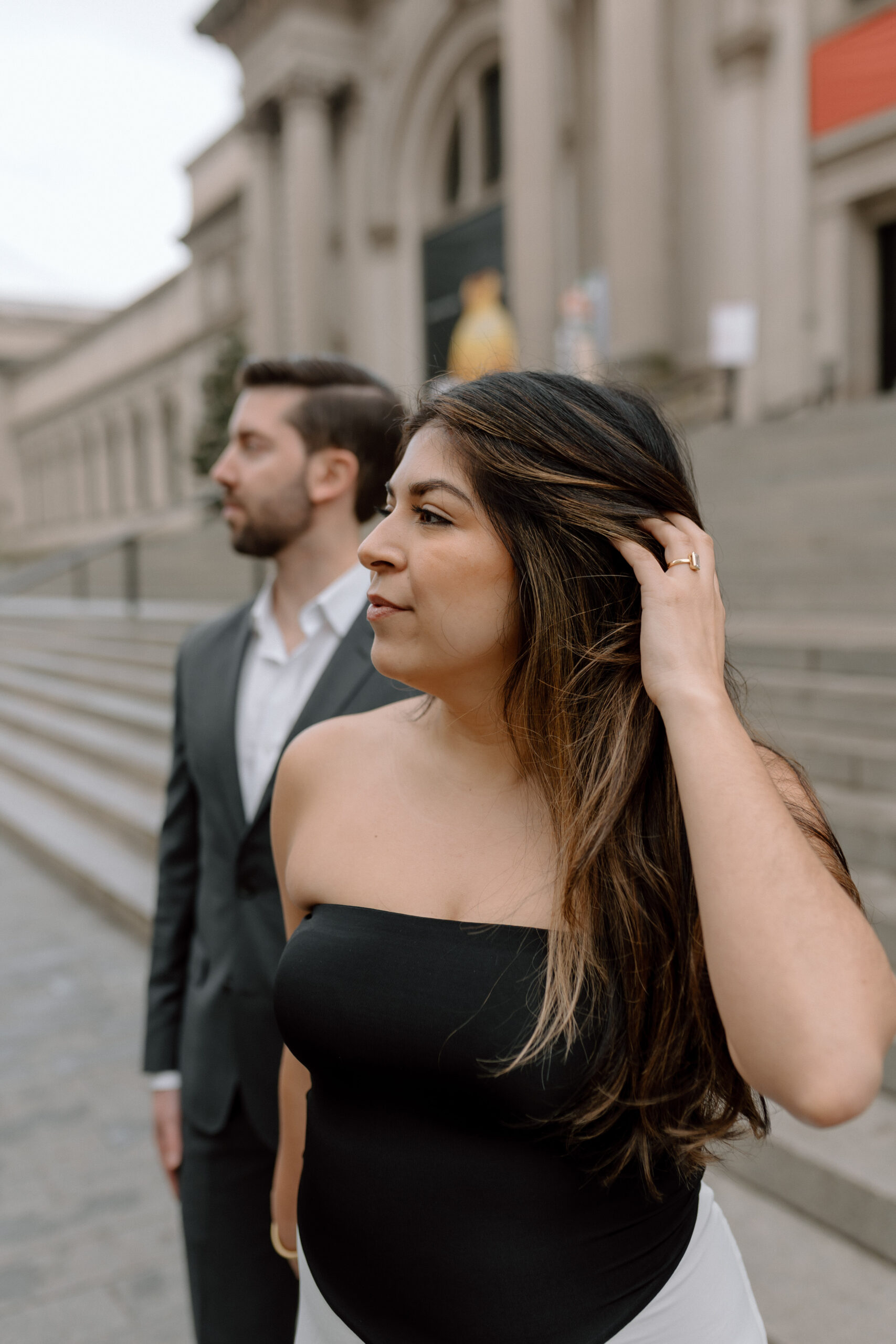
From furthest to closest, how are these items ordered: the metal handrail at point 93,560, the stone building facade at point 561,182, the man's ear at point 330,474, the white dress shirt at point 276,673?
the stone building facade at point 561,182, the metal handrail at point 93,560, the man's ear at point 330,474, the white dress shirt at point 276,673

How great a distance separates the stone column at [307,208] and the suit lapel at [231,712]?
911 inches

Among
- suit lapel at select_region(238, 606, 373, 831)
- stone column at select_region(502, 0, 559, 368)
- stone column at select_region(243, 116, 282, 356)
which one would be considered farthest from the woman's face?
stone column at select_region(243, 116, 282, 356)

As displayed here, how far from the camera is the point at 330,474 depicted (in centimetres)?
225

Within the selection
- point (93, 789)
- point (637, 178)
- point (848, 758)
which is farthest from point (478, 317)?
point (848, 758)

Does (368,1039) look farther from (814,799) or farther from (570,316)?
(570,316)

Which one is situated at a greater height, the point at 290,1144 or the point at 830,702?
the point at 830,702

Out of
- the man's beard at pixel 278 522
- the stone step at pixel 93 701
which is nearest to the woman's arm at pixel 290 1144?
the man's beard at pixel 278 522

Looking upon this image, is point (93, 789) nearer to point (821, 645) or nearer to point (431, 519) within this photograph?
point (821, 645)

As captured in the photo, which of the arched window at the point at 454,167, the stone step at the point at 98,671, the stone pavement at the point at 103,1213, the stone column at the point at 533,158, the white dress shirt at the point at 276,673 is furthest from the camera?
the arched window at the point at 454,167

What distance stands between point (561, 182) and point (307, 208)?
7849mm

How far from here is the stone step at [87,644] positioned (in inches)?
393

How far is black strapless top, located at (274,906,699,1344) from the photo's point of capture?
119 centimetres

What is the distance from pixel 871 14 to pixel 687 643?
1555 centimetres

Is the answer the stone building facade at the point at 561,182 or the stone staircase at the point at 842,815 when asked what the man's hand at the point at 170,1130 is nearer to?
the stone staircase at the point at 842,815
